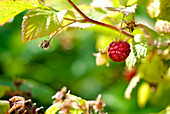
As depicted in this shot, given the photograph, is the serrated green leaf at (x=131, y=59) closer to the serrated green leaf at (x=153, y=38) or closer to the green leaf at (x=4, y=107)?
the serrated green leaf at (x=153, y=38)

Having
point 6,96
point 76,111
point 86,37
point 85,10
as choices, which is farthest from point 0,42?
point 76,111

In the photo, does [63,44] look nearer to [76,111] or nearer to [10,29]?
[10,29]

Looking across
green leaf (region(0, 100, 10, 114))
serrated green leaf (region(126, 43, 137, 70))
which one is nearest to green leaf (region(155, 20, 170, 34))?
serrated green leaf (region(126, 43, 137, 70))

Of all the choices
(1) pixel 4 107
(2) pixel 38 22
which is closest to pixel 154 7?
(2) pixel 38 22

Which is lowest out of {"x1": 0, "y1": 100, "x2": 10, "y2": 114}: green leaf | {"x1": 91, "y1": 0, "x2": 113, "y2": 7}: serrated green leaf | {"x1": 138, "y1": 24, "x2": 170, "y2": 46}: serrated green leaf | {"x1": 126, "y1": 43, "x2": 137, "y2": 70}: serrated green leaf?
{"x1": 0, "y1": 100, "x2": 10, "y2": 114}: green leaf

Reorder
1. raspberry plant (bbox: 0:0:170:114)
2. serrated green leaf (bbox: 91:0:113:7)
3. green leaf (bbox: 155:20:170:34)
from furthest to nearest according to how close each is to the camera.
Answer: serrated green leaf (bbox: 91:0:113:7), green leaf (bbox: 155:20:170:34), raspberry plant (bbox: 0:0:170:114)

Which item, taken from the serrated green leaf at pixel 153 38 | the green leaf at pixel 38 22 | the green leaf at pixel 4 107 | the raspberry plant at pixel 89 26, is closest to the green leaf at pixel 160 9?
the raspberry plant at pixel 89 26

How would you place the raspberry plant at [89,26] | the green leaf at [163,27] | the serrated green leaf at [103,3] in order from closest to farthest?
1. the raspberry plant at [89,26]
2. the green leaf at [163,27]
3. the serrated green leaf at [103,3]

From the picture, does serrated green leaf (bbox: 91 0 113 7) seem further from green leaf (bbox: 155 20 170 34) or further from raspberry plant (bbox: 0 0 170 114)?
green leaf (bbox: 155 20 170 34)

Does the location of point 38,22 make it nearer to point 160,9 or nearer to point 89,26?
point 89,26
